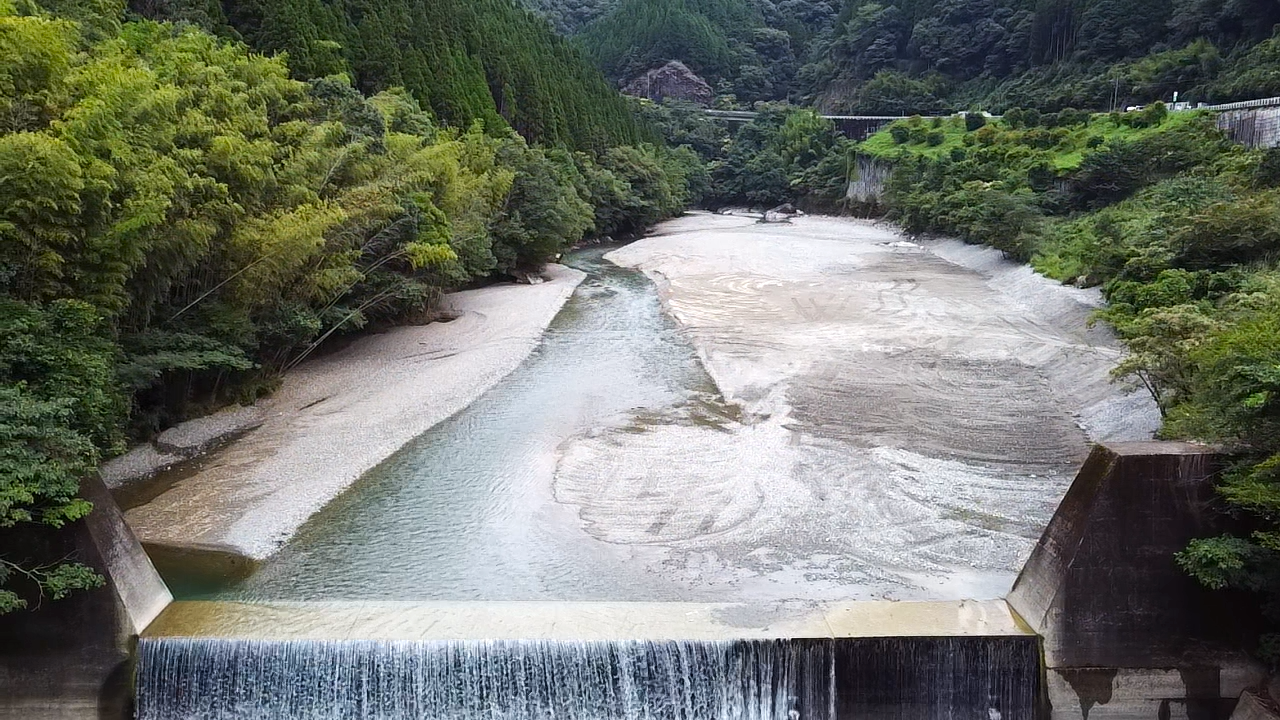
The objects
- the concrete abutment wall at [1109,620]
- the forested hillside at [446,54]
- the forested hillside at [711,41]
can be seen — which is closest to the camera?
the concrete abutment wall at [1109,620]

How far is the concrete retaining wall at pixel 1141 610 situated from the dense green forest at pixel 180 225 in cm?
1117

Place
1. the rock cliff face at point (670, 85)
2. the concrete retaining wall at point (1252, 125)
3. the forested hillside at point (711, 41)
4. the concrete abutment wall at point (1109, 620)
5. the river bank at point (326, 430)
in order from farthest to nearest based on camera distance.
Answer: the forested hillside at point (711, 41) < the rock cliff face at point (670, 85) < the concrete retaining wall at point (1252, 125) < the river bank at point (326, 430) < the concrete abutment wall at point (1109, 620)

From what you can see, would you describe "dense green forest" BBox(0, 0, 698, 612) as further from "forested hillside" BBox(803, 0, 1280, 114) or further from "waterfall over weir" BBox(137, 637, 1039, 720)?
"forested hillside" BBox(803, 0, 1280, 114)

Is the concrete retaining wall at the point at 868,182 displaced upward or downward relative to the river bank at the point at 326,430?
upward

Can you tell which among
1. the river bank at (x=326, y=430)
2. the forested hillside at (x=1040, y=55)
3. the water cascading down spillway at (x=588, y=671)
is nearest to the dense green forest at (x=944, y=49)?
the forested hillside at (x=1040, y=55)

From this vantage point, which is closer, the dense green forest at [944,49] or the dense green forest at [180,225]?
the dense green forest at [180,225]

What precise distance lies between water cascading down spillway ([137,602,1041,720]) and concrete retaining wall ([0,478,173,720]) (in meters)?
0.31

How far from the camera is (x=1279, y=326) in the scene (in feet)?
38.5

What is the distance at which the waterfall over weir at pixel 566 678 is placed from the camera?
10539 millimetres

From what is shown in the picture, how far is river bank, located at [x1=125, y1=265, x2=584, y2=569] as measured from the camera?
46.8ft

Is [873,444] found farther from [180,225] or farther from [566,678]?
[180,225]

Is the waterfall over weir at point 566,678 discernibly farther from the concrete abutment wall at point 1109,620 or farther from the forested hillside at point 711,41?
the forested hillside at point 711,41

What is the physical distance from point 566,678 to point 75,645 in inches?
220

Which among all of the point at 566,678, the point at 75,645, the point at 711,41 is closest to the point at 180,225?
the point at 75,645
